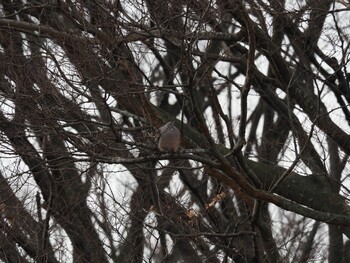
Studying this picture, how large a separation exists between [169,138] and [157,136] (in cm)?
15

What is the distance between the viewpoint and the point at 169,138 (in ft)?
20.9

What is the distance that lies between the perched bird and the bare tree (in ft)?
0.29

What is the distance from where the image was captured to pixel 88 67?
6.06 meters

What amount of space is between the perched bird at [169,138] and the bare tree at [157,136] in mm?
90

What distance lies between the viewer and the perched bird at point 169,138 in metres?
6.06

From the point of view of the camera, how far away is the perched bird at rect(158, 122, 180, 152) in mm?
6063

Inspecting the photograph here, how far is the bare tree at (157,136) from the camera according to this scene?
6039mm

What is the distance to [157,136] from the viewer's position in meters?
6.26

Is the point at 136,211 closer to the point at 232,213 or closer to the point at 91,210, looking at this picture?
the point at 91,210

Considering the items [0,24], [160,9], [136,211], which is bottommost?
[136,211]

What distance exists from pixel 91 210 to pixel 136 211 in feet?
2.02

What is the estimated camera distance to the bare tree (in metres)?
6.04

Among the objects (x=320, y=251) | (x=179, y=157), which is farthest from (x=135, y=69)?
(x=320, y=251)

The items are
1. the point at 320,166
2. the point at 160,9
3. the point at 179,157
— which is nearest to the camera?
the point at 179,157
